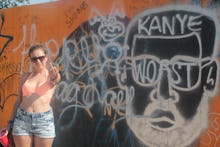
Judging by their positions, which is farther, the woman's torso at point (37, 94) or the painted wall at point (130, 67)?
the painted wall at point (130, 67)

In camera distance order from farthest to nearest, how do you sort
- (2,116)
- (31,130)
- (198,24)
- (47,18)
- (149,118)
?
(2,116)
(47,18)
(149,118)
(198,24)
(31,130)

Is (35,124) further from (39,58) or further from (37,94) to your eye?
(39,58)

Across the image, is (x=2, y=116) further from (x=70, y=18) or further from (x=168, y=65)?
(x=168, y=65)

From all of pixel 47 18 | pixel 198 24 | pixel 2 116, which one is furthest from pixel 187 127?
pixel 2 116

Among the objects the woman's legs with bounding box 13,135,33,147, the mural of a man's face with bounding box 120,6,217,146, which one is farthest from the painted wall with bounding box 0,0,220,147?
the woman's legs with bounding box 13,135,33,147

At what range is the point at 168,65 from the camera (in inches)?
191

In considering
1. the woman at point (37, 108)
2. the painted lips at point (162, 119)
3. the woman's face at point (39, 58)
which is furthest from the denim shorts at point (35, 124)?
the painted lips at point (162, 119)

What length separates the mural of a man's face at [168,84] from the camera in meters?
4.62

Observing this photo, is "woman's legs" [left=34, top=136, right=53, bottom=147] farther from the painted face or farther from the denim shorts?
the painted face

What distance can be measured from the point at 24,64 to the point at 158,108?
8.01ft

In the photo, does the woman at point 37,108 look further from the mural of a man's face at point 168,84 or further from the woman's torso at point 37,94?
the mural of a man's face at point 168,84

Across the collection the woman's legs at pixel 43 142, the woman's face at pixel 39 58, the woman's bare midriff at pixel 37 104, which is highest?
the woman's face at pixel 39 58

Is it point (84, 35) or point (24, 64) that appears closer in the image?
point (84, 35)

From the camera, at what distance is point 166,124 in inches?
191
